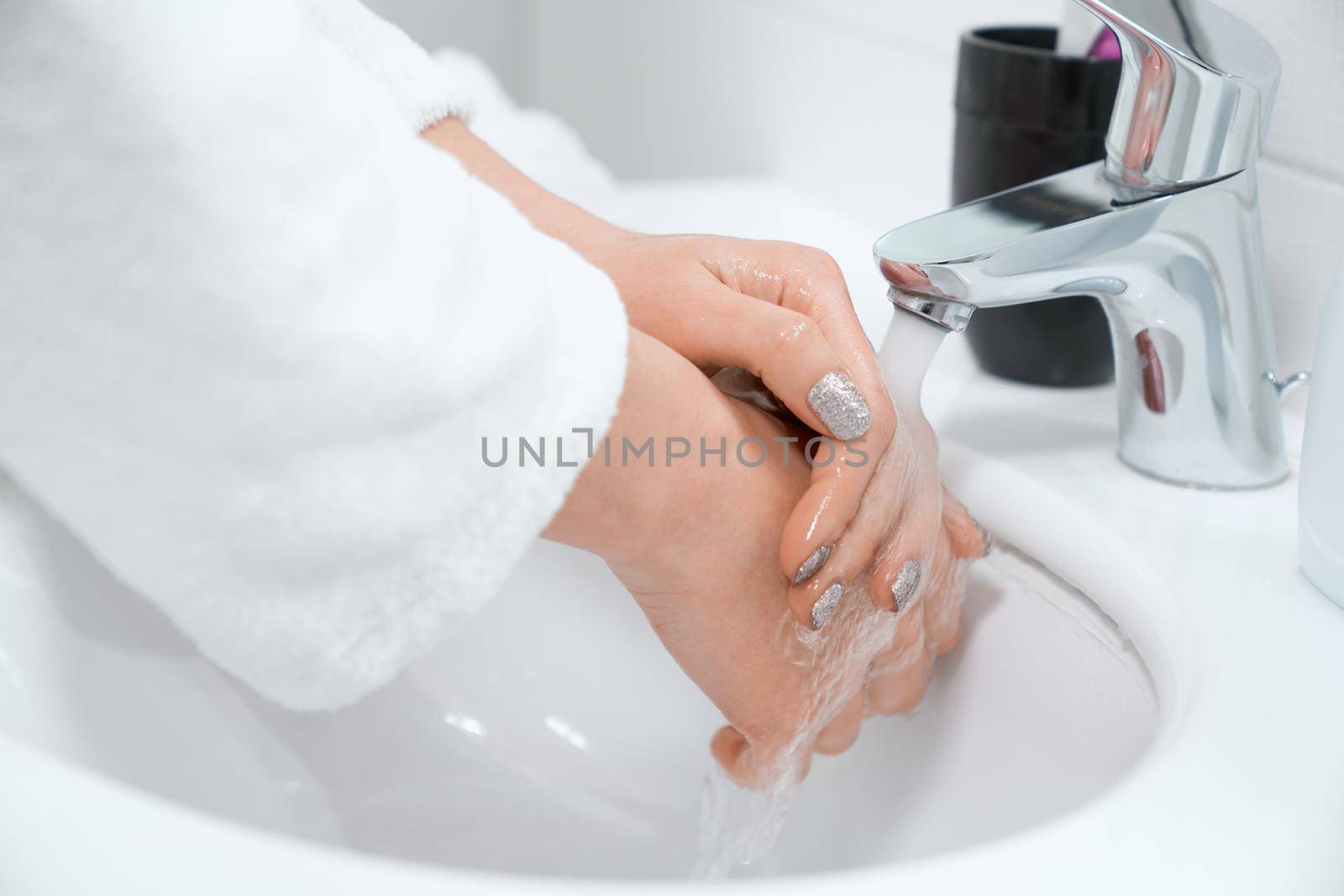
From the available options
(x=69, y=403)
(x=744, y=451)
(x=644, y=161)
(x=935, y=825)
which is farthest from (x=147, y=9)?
(x=644, y=161)

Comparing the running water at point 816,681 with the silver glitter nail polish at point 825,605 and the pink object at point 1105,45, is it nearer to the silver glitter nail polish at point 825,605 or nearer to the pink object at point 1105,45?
the silver glitter nail polish at point 825,605

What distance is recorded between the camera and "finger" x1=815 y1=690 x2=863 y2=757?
48cm

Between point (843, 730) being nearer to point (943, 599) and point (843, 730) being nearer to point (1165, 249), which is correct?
point (943, 599)

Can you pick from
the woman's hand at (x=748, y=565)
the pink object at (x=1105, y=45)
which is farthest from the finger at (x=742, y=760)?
the pink object at (x=1105, y=45)

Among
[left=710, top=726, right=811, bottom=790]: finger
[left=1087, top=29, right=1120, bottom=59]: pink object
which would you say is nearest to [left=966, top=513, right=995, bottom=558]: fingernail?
[left=710, top=726, right=811, bottom=790]: finger

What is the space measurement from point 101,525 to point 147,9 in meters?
0.13

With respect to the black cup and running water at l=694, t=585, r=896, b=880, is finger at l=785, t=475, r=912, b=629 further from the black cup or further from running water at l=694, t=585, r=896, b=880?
the black cup

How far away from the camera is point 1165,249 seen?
44cm

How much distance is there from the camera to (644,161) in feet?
3.71

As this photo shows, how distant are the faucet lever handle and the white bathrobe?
8.2 inches

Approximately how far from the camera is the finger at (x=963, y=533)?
462 millimetres

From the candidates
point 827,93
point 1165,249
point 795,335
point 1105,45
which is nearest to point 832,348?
point 795,335

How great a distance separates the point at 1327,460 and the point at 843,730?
200mm

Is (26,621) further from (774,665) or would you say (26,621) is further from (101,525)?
(774,665)
